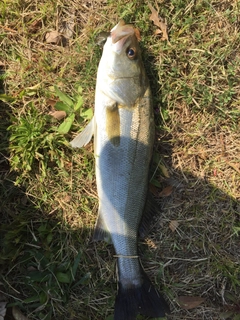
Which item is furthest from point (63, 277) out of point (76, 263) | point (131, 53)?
point (131, 53)

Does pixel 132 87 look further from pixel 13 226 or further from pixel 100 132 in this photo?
pixel 13 226

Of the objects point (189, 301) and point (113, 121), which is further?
point (189, 301)

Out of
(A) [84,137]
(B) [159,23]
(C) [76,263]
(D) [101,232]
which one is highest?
(B) [159,23]

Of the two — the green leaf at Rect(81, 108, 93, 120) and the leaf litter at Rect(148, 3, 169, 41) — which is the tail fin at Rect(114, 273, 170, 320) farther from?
the leaf litter at Rect(148, 3, 169, 41)

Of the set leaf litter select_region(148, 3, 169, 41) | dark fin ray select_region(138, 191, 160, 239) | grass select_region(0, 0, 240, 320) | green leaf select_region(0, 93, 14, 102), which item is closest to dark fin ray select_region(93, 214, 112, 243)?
grass select_region(0, 0, 240, 320)

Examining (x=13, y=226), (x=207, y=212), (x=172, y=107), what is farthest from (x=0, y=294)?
(x=172, y=107)

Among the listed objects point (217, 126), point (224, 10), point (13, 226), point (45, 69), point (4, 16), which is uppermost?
point (224, 10)

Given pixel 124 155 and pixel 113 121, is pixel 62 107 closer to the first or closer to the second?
pixel 113 121

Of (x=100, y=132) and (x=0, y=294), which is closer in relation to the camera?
(x=100, y=132)
